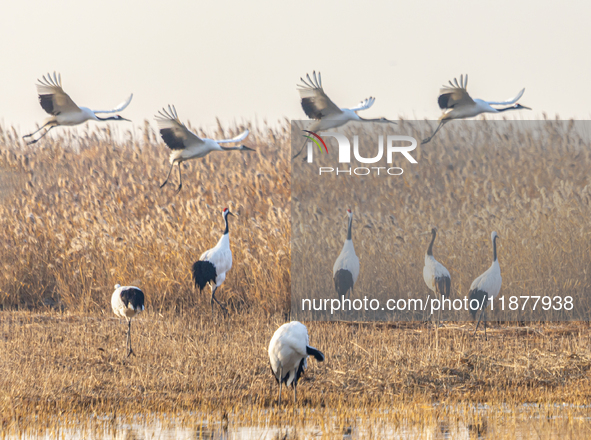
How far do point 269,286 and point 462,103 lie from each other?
144 inches

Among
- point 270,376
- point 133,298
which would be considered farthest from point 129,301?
point 270,376

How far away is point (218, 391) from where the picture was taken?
7.00m

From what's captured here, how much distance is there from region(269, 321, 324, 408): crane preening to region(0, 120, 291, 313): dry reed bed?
4582 millimetres

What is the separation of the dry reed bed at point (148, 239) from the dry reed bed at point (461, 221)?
46 cm

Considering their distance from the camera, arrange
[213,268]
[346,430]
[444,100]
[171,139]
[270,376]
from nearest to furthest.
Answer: [346,430], [270,376], [171,139], [213,268], [444,100]

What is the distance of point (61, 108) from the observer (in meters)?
10.7

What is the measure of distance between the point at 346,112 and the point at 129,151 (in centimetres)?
1086

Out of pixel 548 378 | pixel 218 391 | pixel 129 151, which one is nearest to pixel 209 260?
pixel 218 391

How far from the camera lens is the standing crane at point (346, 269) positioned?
11328mm

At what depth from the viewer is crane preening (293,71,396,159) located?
35.0 feet

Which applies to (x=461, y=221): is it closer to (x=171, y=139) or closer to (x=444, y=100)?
(x=444, y=100)

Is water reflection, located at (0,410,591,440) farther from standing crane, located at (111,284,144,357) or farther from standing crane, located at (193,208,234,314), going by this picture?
standing crane, located at (193,208,234,314)

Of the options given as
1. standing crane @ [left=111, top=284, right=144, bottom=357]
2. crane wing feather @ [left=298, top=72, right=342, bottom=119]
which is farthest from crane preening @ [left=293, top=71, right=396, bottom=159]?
standing crane @ [left=111, top=284, right=144, bottom=357]

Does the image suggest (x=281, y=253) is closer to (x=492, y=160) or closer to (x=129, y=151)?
(x=492, y=160)
